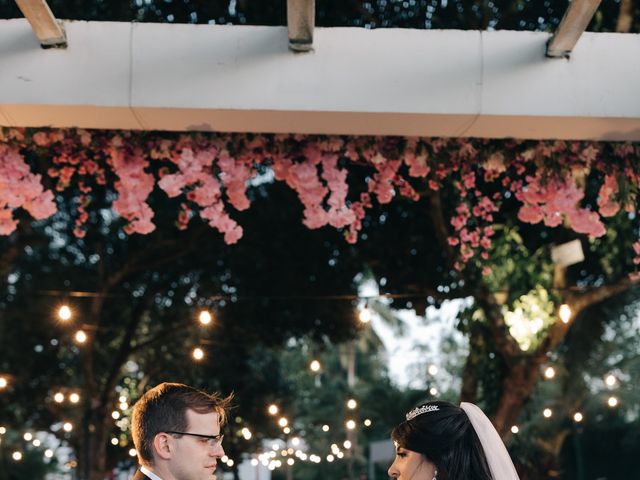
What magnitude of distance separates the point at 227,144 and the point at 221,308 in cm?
895

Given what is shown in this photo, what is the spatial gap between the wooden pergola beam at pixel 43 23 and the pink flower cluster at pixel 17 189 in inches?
46.2

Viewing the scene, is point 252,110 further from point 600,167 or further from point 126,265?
point 126,265

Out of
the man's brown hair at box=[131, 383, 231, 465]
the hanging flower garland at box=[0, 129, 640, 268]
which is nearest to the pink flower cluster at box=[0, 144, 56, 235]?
the hanging flower garland at box=[0, 129, 640, 268]

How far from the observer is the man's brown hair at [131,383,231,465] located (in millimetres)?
3145

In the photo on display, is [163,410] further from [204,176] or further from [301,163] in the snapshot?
[301,163]

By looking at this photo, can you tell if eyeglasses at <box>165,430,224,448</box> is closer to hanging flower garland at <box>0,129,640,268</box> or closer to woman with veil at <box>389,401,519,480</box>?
woman with veil at <box>389,401,519,480</box>

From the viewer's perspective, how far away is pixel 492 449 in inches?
134

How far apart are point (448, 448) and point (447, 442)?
23mm

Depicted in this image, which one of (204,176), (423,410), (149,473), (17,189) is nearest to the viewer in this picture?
(149,473)

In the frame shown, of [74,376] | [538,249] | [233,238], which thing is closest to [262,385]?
[74,376]

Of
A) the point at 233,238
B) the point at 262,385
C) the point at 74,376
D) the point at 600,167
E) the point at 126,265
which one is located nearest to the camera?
the point at 600,167

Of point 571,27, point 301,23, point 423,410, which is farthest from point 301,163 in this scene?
point 423,410

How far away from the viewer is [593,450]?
2069cm

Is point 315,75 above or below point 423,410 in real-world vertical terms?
above
